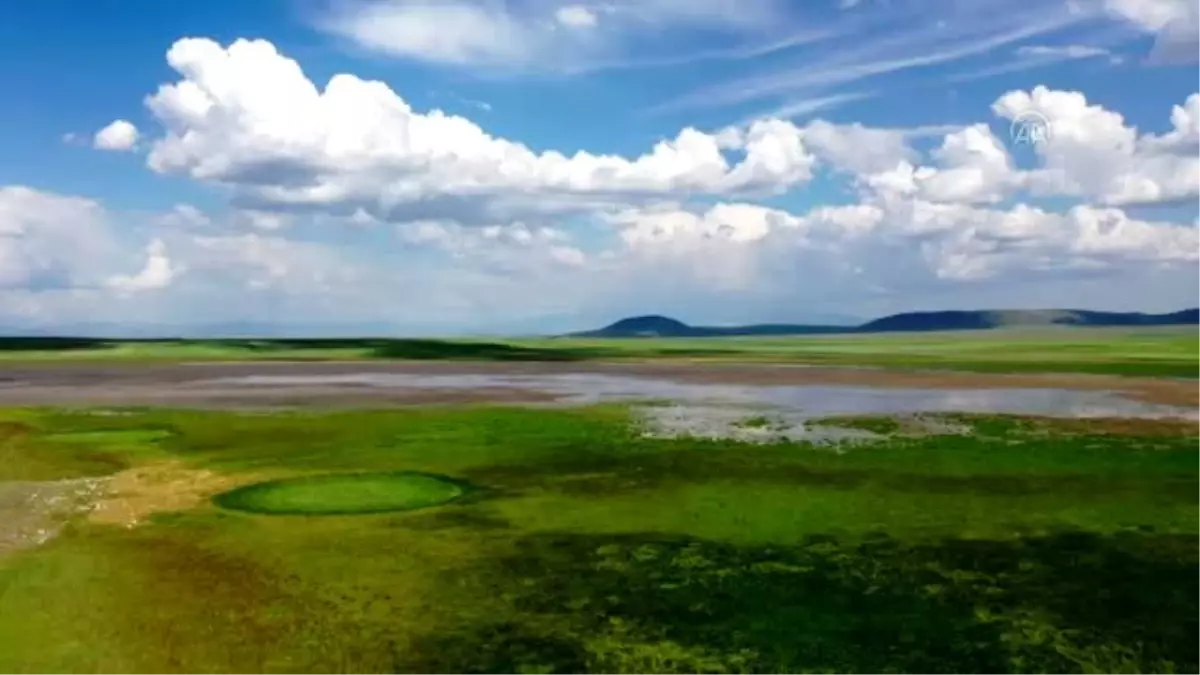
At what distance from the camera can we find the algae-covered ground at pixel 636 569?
14172mm

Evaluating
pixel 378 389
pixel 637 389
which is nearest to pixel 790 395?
pixel 637 389

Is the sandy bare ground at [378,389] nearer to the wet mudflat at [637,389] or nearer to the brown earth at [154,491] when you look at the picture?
the wet mudflat at [637,389]

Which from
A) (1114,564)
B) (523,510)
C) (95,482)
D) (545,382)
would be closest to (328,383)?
(545,382)

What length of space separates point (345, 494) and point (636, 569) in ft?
35.2

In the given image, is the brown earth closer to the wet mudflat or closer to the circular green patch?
the circular green patch

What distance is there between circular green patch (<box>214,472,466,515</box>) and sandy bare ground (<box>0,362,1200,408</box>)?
26.7 m

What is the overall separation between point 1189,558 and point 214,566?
1817cm

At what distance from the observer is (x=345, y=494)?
87.2ft

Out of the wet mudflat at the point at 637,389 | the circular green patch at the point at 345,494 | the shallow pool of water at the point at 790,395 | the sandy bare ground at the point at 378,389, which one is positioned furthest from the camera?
the sandy bare ground at the point at 378,389

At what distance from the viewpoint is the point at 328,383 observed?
Answer: 78750mm

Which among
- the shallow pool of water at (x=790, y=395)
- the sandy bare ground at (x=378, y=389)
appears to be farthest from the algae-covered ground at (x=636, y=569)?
the sandy bare ground at (x=378, y=389)

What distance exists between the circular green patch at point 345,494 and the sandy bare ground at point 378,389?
2671cm

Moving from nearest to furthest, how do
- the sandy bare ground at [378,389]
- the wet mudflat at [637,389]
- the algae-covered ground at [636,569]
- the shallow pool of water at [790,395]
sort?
the algae-covered ground at [636,569] < the shallow pool of water at [790,395] < the wet mudflat at [637,389] < the sandy bare ground at [378,389]

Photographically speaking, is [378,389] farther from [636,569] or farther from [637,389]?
[636,569]
